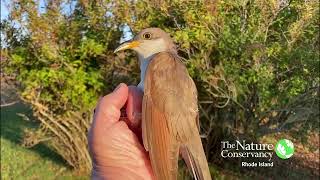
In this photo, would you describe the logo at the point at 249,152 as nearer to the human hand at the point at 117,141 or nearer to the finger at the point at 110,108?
the human hand at the point at 117,141

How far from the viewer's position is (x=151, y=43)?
420 centimetres

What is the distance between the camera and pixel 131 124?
3.70m

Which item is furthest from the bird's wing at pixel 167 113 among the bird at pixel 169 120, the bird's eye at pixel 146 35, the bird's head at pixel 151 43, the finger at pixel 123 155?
the bird's eye at pixel 146 35

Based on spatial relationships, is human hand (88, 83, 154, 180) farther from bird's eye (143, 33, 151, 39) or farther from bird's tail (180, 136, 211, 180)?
bird's eye (143, 33, 151, 39)

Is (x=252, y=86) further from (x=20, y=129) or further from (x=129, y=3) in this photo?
(x=20, y=129)

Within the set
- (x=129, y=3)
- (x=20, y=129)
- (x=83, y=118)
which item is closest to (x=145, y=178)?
(x=129, y=3)

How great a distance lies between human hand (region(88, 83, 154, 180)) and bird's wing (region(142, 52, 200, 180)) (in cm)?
18

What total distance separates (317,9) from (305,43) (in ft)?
2.20

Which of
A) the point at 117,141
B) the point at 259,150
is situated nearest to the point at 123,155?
the point at 117,141

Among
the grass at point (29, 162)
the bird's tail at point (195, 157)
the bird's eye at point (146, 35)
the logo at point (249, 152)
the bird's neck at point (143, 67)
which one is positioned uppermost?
the bird's eye at point (146, 35)

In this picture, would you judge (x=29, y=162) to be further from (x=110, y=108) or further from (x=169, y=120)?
(x=169, y=120)

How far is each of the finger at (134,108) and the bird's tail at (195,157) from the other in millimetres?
404

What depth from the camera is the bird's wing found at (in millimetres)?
3377

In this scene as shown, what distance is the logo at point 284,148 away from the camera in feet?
29.0
